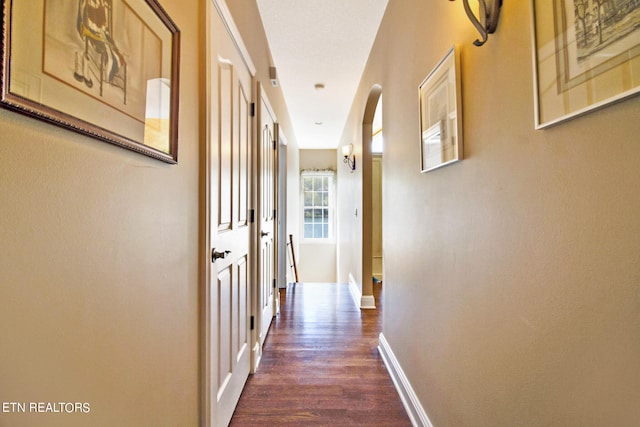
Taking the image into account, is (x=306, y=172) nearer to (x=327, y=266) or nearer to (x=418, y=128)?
(x=327, y=266)

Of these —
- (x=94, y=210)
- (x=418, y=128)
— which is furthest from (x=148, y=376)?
(x=418, y=128)

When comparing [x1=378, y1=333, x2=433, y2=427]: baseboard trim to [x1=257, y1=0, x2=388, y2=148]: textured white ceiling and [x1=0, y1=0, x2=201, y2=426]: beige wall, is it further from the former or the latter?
[x1=257, y1=0, x2=388, y2=148]: textured white ceiling

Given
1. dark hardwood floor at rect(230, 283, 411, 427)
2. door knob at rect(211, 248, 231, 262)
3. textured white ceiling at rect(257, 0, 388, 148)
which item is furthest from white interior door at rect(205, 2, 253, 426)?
textured white ceiling at rect(257, 0, 388, 148)

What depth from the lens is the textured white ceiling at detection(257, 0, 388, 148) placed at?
2170 mm

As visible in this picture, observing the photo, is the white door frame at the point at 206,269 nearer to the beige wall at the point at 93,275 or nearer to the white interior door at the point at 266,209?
the beige wall at the point at 93,275

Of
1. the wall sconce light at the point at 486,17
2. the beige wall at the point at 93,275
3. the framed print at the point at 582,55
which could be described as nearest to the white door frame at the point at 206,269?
the beige wall at the point at 93,275

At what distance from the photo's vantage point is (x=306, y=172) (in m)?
6.68

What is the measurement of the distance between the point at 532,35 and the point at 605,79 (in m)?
0.25

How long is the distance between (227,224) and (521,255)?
4.15 feet

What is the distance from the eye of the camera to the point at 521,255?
78 centimetres

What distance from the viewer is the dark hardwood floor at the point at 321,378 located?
1.62 m

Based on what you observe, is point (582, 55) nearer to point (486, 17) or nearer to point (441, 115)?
point (486, 17)

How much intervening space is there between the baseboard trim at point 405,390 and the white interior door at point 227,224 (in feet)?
3.21

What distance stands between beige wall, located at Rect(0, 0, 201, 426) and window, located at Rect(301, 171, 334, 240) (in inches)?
222
